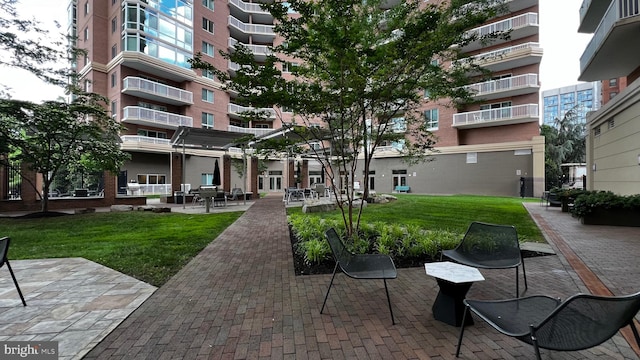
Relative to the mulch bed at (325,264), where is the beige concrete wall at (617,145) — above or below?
above

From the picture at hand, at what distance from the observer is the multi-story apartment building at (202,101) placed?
2373 cm

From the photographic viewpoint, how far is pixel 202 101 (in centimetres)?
3012

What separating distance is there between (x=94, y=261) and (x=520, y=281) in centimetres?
694

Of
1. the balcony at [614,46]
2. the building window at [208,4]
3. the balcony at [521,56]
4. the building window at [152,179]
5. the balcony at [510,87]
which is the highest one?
the building window at [208,4]

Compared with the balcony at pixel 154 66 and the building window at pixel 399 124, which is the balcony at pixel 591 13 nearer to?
the building window at pixel 399 124

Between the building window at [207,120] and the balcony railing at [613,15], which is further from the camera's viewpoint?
the building window at [207,120]

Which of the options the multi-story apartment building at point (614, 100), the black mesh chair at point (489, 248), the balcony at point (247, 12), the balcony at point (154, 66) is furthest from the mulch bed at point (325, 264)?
the balcony at point (247, 12)

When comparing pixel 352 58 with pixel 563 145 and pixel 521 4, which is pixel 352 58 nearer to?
pixel 521 4

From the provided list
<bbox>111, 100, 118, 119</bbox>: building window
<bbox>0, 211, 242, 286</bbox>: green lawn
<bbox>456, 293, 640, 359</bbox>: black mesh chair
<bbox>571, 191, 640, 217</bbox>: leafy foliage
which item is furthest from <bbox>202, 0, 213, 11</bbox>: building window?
<bbox>456, 293, 640, 359</bbox>: black mesh chair

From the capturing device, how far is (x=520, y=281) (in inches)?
163

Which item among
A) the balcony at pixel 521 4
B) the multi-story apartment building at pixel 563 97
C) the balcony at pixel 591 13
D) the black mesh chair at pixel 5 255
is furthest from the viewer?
the multi-story apartment building at pixel 563 97

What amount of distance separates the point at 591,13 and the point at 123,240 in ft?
67.7

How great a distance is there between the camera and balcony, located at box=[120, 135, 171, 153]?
78.9 ft

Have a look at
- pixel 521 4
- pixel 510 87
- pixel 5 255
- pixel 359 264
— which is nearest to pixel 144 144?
pixel 5 255
